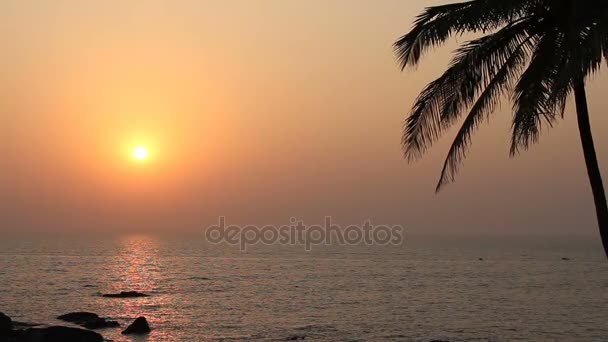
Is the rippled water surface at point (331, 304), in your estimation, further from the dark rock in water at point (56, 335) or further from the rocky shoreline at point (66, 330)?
the dark rock in water at point (56, 335)

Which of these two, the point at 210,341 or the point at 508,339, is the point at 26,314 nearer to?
the point at 210,341

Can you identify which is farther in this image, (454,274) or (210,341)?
(454,274)

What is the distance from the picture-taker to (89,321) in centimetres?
4244

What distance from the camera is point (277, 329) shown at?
1676 inches

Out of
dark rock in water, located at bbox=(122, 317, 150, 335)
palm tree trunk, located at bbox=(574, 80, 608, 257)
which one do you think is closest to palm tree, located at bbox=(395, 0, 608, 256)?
palm tree trunk, located at bbox=(574, 80, 608, 257)

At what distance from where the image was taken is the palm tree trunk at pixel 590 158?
13867 millimetres

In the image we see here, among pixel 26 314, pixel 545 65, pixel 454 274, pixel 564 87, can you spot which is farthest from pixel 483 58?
pixel 454 274

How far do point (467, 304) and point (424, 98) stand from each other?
46.0 m

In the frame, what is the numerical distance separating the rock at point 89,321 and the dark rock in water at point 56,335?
7.94 meters

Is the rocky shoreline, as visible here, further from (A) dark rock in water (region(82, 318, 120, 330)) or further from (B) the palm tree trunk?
(B) the palm tree trunk

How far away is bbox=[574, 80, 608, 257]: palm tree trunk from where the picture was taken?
45.5 ft

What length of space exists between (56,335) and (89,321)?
11.3 metres

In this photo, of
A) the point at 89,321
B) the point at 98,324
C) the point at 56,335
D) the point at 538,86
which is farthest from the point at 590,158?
the point at 89,321

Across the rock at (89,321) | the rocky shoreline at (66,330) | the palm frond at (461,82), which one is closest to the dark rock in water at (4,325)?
the rocky shoreline at (66,330)
